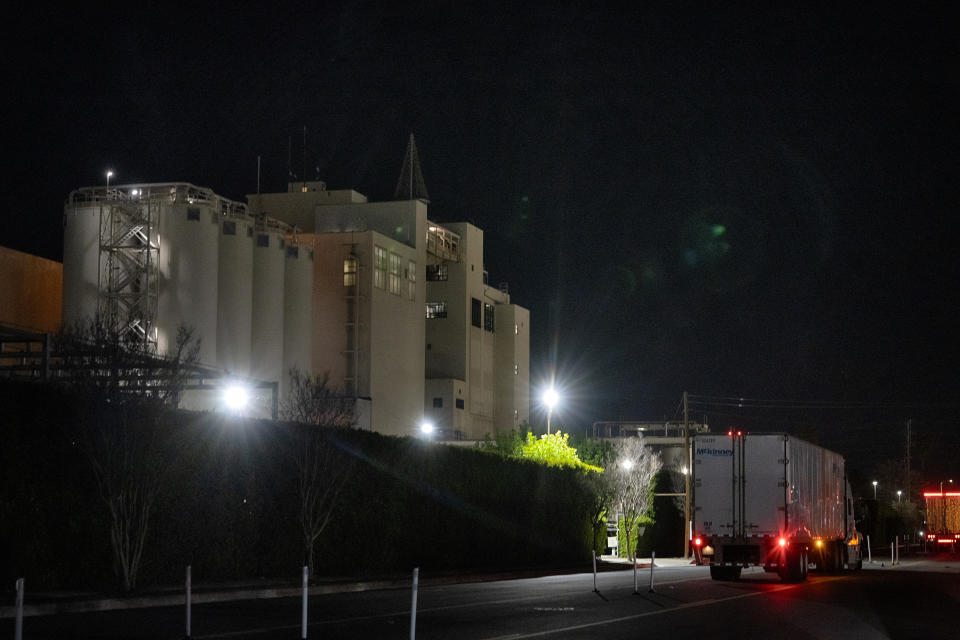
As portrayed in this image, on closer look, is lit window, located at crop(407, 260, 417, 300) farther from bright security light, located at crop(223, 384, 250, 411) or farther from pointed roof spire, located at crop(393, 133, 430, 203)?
bright security light, located at crop(223, 384, 250, 411)

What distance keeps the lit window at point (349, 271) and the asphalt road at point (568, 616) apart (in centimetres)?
4771

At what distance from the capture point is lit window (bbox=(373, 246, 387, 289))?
7831 centimetres

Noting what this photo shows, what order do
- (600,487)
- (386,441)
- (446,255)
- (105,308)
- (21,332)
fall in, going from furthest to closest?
1. (446,255)
2. (105,308)
3. (600,487)
4. (386,441)
5. (21,332)

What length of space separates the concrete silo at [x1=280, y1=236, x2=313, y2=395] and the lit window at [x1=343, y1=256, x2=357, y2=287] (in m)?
4.37

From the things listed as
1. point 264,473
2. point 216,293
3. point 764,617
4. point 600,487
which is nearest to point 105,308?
point 216,293

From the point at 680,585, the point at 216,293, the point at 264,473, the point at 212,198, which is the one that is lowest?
the point at 680,585

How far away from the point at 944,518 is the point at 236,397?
42384 millimetres

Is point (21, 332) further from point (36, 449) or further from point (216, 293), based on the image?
point (216, 293)

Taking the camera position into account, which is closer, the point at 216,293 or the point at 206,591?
the point at 206,591

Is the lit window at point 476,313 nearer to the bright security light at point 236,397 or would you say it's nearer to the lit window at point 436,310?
the lit window at point 436,310

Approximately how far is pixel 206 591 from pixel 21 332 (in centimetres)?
1163

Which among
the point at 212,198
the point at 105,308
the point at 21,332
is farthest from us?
the point at 212,198

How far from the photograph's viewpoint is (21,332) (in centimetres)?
3475

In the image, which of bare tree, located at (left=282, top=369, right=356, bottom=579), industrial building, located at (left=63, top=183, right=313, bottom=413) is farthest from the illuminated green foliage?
bare tree, located at (left=282, top=369, right=356, bottom=579)
